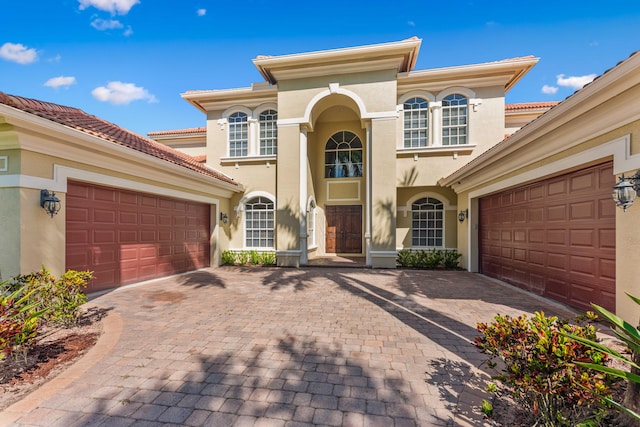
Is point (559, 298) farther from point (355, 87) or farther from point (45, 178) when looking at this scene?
point (45, 178)

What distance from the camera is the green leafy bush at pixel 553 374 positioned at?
2.09 m

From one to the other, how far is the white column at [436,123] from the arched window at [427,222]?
2.43 m

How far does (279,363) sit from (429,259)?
8.81 metres

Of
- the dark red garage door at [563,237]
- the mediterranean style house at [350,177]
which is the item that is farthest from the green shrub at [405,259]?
the dark red garage door at [563,237]

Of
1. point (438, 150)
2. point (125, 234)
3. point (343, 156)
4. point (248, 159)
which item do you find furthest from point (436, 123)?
point (125, 234)

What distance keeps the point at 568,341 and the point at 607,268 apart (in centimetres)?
401

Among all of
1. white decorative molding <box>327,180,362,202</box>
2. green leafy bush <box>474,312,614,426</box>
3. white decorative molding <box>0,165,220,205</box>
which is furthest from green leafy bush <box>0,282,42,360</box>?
white decorative molding <box>327,180,362,202</box>

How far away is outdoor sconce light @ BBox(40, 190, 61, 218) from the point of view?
5293 mm

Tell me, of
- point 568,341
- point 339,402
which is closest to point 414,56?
point 568,341

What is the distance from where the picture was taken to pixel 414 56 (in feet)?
34.2

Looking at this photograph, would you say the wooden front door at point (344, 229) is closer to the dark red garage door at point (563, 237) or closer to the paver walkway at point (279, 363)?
the dark red garage door at point (563, 237)

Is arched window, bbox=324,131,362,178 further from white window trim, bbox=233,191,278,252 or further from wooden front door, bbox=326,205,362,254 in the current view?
white window trim, bbox=233,191,278,252

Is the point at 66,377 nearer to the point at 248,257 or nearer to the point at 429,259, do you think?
the point at 248,257

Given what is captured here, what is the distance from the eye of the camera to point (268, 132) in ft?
40.4
